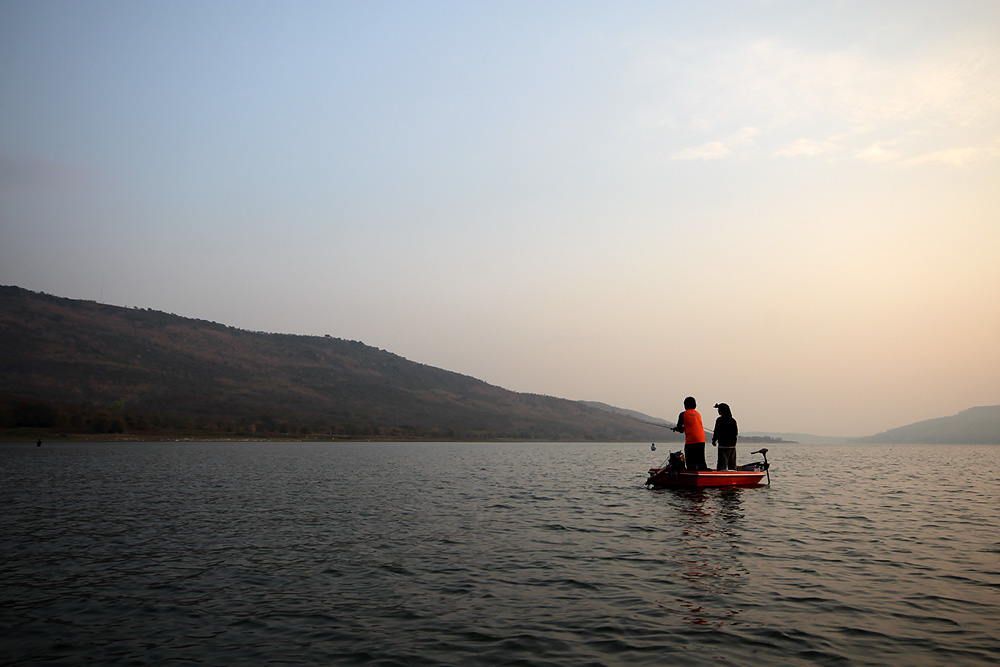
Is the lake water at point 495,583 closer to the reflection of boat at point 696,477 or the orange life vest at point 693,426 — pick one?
the reflection of boat at point 696,477

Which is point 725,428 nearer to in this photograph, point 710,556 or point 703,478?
point 703,478

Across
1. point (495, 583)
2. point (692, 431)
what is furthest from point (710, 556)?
point (692, 431)

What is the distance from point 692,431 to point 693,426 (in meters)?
0.24

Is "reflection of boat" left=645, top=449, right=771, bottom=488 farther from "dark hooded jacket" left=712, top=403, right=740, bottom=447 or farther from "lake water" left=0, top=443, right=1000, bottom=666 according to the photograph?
"lake water" left=0, top=443, right=1000, bottom=666

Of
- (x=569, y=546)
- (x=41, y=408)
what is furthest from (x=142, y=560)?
(x=41, y=408)

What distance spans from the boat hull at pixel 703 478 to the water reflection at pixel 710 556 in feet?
5.57

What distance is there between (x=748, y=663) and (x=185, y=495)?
3003 centimetres

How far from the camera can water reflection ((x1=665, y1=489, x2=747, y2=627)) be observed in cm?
1205

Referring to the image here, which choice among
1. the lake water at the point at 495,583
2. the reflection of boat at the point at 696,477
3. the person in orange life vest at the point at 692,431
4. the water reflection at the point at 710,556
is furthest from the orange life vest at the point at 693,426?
the lake water at the point at 495,583

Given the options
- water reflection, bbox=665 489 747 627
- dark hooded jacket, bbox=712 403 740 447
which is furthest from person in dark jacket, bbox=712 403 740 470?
water reflection, bbox=665 489 747 627

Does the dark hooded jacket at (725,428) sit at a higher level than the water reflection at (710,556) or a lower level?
higher

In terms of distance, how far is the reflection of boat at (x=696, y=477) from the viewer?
32438 mm

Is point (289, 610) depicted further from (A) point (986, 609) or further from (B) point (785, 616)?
(A) point (986, 609)

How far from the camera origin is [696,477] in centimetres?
3219
